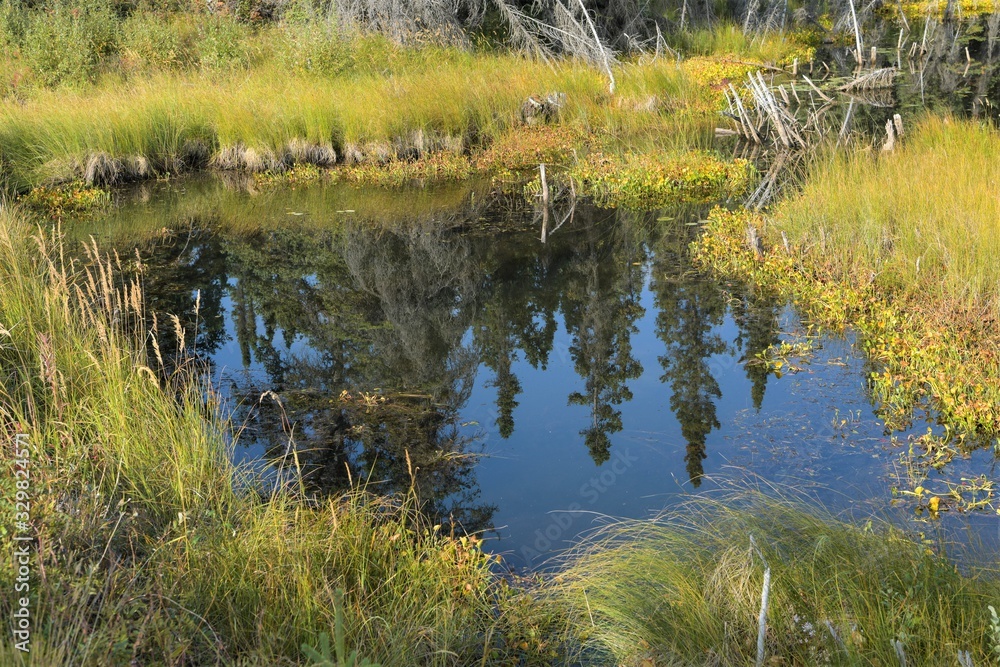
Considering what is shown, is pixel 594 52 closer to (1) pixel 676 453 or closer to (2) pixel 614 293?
(2) pixel 614 293

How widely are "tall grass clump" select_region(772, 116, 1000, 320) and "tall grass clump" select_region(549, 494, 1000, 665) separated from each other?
3.22 m

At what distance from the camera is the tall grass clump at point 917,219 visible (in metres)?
6.57

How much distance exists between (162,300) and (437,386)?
11.8ft

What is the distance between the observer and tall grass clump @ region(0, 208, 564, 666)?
3.19m

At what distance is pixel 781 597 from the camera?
3537mm

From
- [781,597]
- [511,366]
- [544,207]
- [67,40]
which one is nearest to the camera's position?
[781,597]

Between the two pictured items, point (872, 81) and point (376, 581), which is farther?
point (872, 81)

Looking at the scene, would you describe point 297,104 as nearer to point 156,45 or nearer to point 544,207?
→ point 544,207

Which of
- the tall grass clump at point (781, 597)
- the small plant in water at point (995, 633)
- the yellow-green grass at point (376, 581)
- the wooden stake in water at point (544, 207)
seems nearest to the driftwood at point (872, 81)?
the wooden stake in water at point (544, 207)

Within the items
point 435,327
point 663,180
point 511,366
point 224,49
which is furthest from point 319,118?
point 511,366

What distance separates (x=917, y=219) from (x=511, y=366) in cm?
357

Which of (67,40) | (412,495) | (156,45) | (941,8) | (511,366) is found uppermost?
(941,8)

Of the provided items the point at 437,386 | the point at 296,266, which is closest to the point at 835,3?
the point at 296,266

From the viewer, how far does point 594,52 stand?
16.7 metres
